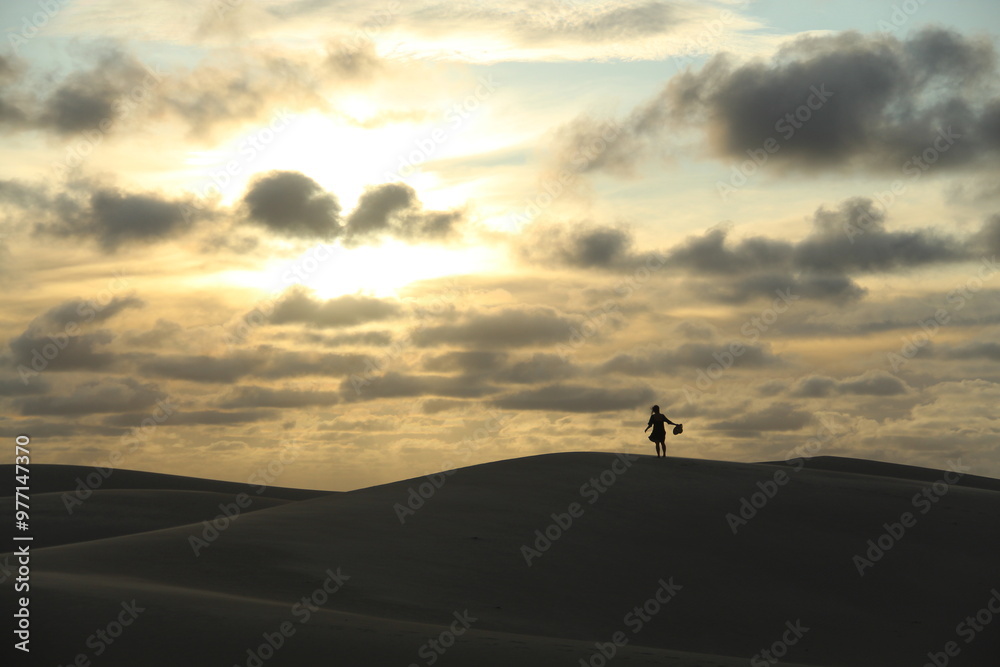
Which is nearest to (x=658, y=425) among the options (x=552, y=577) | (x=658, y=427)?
(x=658, y=427)

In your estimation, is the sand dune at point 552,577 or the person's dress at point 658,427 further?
the person's dress at point 658,427

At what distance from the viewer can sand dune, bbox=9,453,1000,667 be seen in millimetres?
10141

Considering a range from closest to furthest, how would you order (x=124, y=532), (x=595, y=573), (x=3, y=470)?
1. (x=595, y=573)
2. (x=124, y=532)
3. (x=3, y=470)

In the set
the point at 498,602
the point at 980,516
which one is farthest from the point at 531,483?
the point at 980,516

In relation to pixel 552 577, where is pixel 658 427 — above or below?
above

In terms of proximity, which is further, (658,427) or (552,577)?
(658,427)

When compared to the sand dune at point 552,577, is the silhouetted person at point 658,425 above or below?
above

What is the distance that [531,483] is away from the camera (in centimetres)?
2214

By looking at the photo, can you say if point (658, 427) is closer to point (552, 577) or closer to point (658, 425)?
point (658, 425)

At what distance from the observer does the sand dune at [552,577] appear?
33.3ft

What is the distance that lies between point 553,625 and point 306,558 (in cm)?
434

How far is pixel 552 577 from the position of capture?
Answer: 15.8 metres

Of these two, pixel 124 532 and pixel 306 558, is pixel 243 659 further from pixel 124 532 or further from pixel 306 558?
pixel 124 532

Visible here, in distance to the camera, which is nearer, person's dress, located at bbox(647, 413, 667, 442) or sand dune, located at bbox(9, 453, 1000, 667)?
sand dune, located at bbox(9, 453, 1000, 667)
